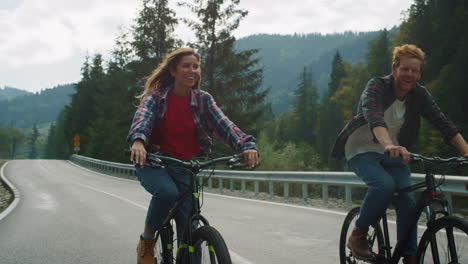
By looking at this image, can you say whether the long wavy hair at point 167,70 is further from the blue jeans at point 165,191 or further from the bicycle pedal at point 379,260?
the bicycle pedal at point 379,260

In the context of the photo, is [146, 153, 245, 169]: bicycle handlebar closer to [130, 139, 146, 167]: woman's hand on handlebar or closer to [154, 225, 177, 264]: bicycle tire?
[130, 139, 146, 167]: woman's hand on handlebar

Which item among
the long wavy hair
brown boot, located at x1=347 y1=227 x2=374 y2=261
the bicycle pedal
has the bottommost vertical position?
the bicycle pedal

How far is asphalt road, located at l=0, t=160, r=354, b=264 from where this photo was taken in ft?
19.2

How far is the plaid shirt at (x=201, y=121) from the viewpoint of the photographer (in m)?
3.57

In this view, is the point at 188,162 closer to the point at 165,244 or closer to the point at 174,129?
the point at 174,129

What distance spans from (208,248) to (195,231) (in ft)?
0.57

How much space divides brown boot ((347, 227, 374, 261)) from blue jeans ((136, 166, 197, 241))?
4.69 feet

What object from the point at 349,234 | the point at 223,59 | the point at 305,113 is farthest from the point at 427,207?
the point at 305,113

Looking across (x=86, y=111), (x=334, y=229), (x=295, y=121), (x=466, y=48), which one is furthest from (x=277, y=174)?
(x=295, y=121)

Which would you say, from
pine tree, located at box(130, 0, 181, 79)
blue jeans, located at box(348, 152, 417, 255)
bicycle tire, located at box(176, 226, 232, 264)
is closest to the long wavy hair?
bicycle tire, located at box(176, 226, 232, 264)

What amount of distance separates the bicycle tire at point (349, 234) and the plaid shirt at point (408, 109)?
73 cm

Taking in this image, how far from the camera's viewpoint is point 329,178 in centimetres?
1170

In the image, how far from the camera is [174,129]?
3.80 metres

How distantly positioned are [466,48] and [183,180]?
33.4 m
